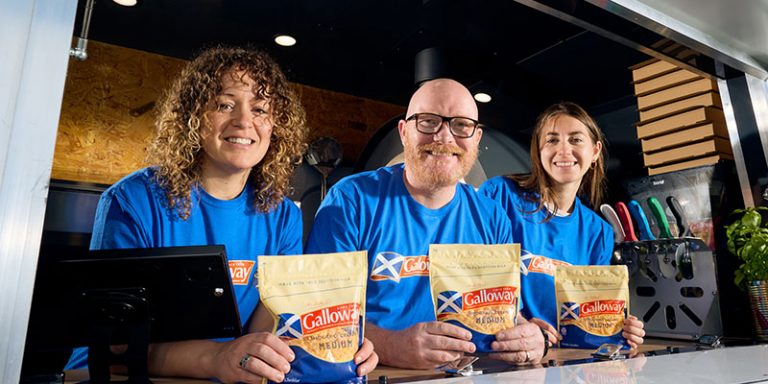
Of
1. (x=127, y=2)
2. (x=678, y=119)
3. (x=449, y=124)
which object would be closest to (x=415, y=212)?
(x=449, y=124)

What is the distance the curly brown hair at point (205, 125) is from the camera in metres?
1.06

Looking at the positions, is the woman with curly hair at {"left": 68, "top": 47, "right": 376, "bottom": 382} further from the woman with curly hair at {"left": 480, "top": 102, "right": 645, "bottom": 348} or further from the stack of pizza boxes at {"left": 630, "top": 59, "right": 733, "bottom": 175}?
the stack of pizza boxes at {"left": 630, "top": 59, "right": 733, "bottom": 175}

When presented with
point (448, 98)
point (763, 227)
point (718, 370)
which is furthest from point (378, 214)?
point (763, 227)

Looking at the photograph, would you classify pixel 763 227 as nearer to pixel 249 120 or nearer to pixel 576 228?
pixel 576 228

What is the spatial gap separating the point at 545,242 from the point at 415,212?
1.50ft

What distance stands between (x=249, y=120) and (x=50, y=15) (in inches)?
24.9

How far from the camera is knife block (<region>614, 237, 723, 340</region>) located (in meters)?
1.21

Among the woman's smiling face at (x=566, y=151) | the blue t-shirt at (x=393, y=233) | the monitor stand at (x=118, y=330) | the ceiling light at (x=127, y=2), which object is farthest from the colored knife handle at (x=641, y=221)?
the ceiling light at (x=127, y=2)

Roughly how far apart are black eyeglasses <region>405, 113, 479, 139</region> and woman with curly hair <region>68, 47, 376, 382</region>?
33 cm

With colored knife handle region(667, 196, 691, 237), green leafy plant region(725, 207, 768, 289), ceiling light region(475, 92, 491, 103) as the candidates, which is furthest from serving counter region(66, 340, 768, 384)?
ceiling light region(475, 92, 491, 103)

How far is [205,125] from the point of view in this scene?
1.10 metres

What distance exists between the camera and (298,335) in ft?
1.97

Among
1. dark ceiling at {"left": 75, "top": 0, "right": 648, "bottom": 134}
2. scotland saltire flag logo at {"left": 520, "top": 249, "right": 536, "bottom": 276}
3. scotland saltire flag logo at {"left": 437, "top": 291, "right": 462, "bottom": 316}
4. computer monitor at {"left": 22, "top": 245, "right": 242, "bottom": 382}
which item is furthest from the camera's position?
dark ceiling at {"left": 75, "top": 0, "right": 648, "bottom": 134}

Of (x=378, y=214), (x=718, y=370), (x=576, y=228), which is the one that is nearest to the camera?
(x=718, y=370)
